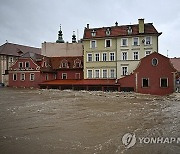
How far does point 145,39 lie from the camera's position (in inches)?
1335

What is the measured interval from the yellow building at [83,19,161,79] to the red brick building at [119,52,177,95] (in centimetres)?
467

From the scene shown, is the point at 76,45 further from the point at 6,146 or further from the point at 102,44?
the point at 6,146

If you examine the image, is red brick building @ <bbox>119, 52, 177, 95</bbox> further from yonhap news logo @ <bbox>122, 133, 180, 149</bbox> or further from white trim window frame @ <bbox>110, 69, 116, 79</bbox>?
yonhap news logo @ <bbox>122, 133, 180, 149</bbox>

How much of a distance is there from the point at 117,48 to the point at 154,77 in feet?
31.0

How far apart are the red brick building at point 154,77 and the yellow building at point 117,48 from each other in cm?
467

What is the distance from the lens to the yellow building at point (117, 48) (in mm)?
33969

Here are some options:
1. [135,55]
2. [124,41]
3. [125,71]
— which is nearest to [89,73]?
[125,71]

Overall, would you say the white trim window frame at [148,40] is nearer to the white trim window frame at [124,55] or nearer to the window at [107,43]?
the white trim window frame at [124,55]

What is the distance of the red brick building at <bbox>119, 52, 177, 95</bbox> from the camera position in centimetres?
2867

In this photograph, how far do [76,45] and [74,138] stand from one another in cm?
3968

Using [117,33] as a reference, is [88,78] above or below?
below

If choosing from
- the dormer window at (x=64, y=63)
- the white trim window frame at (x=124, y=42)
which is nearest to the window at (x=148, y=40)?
the white trim window frame at (x=124, y=42)

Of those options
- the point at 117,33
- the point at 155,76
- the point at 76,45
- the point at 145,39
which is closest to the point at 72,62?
the point at 76,45

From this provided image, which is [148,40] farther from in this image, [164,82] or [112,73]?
[164,82]
